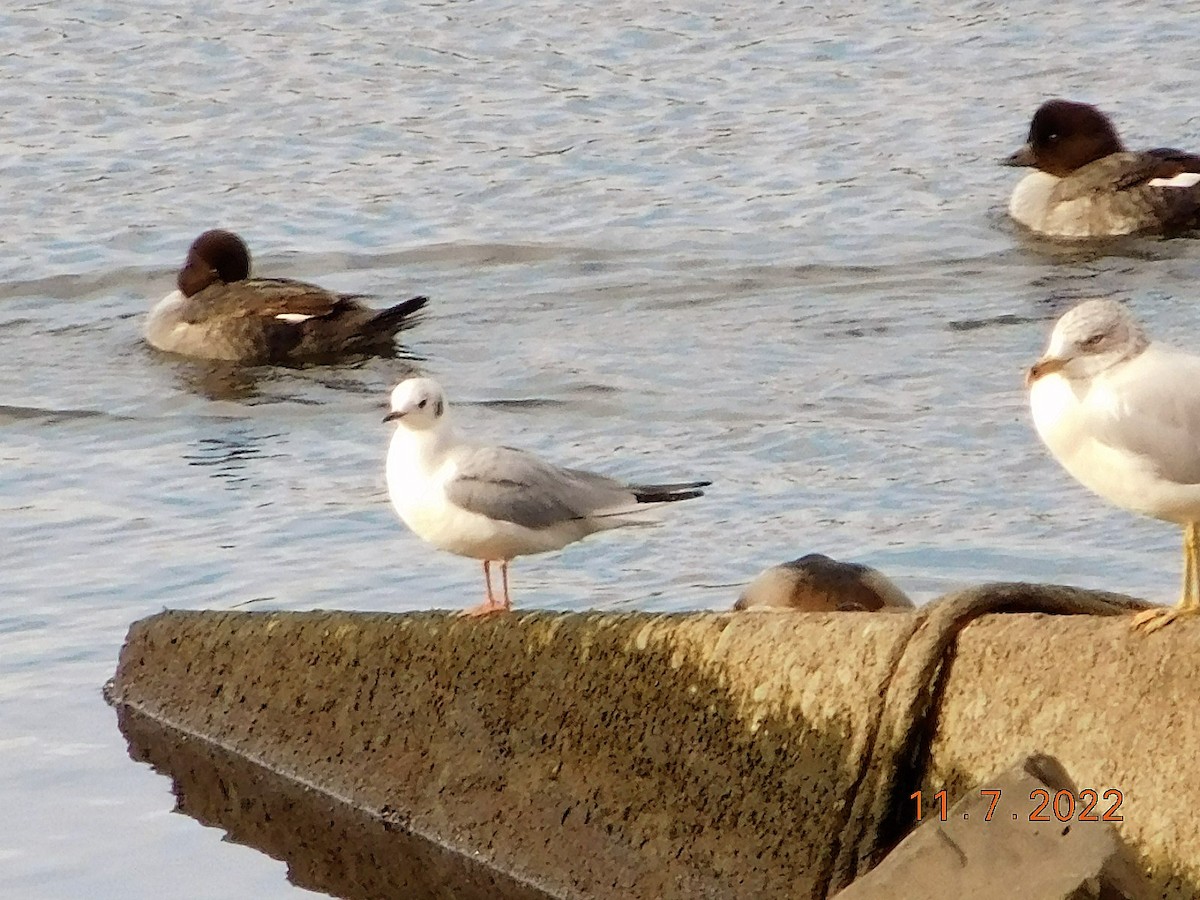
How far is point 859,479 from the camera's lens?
909cm

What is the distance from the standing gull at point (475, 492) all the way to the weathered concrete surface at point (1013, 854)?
221 centimetres

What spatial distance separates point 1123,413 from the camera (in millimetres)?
5113

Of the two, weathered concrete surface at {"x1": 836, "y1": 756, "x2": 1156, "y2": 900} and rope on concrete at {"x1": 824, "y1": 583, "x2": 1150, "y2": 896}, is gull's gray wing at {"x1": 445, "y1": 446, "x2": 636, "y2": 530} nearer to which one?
rope on concrete at {"x1": 824, "y1": 583, "x2": 1150, "y2": 896}

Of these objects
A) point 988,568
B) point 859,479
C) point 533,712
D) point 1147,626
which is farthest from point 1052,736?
point 859,479

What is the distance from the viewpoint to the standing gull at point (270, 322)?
12172 mm

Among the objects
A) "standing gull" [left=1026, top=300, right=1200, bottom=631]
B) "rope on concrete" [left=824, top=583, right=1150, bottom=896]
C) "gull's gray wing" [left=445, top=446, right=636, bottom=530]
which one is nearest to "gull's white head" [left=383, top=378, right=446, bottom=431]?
"gull's gray wing" [left=445, top=446, right=636, bottom=530]

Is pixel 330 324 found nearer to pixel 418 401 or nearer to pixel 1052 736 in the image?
pixel 418 401

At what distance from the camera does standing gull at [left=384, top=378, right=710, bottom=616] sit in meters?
6.48

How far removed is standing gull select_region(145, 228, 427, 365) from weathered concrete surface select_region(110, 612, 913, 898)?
586cm

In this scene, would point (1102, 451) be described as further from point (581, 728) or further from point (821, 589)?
point (821, 589)

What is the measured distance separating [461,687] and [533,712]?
248 millimetres

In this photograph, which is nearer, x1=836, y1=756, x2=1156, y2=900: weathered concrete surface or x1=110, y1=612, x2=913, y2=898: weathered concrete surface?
x1=836, y1=756, x2=1156, y2=900: weathered concrete surface

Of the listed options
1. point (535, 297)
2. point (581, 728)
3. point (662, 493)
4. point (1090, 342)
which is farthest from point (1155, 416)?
point (535, 297)

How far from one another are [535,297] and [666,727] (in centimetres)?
747
